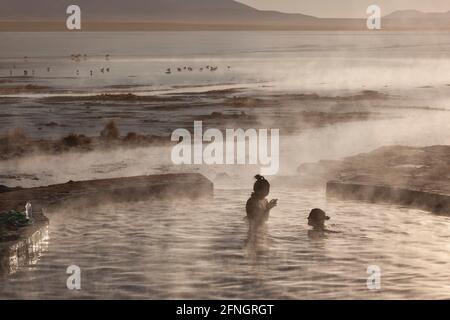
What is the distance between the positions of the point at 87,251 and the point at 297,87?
218 ft

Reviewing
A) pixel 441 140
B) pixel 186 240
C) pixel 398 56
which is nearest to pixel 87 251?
pixel 186 240

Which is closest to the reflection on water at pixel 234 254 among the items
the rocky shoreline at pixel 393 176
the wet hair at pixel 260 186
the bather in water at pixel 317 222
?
the bather in water at pixel 317 222

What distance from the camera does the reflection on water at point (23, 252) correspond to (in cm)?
1714

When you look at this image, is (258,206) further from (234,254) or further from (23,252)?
(23,252)

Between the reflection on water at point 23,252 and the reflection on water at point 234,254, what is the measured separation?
240 mm

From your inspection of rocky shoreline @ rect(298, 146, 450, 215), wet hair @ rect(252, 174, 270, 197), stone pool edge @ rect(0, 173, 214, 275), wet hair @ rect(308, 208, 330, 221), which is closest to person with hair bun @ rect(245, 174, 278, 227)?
wet hair @ rect(252, 174, 270, 197)

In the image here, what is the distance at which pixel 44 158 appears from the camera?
125ft

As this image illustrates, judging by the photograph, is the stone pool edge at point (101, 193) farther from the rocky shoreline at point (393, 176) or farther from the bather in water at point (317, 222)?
the bather in water at point (317, 222)

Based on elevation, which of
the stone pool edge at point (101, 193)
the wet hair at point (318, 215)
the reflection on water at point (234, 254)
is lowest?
the reflection on water at point (234, 254)

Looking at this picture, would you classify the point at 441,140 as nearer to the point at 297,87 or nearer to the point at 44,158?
the point at 44,158

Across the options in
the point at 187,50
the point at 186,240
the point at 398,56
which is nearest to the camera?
the point at 186,240

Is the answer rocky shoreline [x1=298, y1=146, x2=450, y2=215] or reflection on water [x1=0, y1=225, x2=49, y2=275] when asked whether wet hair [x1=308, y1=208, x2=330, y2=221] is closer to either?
rocky shoreline [x1=298, y1=146, x2=450, y2=215]

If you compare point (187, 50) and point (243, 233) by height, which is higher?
point (187, 50)

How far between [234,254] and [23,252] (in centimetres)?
400
